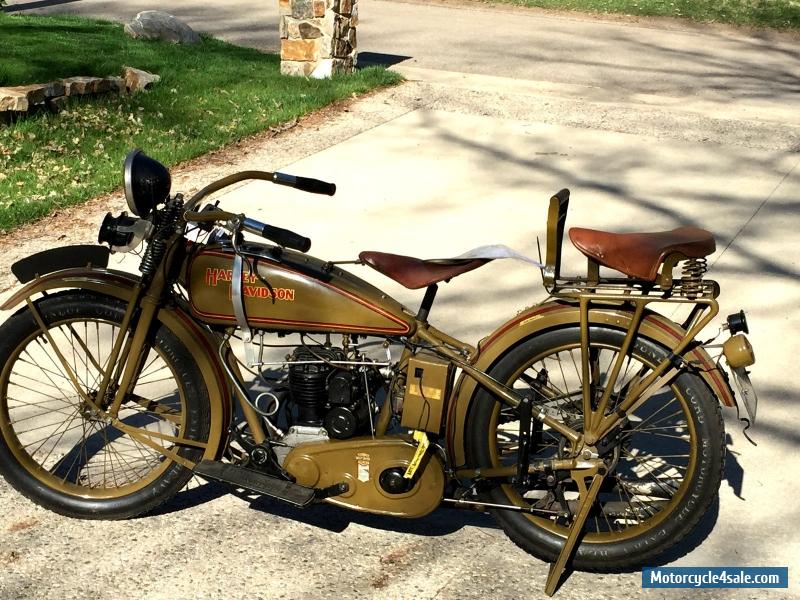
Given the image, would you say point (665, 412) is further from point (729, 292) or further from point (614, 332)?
point (729, 292)

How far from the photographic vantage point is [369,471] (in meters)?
3.53

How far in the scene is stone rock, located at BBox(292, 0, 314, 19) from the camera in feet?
31.4

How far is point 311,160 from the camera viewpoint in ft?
25.1

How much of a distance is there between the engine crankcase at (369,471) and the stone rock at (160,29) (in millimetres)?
8933

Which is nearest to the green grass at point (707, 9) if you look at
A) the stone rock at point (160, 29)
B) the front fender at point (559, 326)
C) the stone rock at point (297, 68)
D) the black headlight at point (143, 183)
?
the stone rock at point (160, 29)

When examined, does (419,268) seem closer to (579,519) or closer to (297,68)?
(579,519)

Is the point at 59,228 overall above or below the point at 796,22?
below

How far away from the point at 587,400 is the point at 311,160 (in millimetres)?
4647

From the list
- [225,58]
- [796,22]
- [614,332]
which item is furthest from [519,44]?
[614,332]

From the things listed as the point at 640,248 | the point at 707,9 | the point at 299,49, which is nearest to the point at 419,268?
the point at 640,248

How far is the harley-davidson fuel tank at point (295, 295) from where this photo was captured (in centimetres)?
340

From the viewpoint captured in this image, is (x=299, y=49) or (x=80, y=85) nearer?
(x=80, y=85)

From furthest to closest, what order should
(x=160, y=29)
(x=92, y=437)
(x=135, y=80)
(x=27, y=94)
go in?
(x=160, y=29), (x=135, y=80), (x=27, y=94), (x=92, y=437)

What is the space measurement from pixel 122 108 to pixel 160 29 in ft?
11.3
